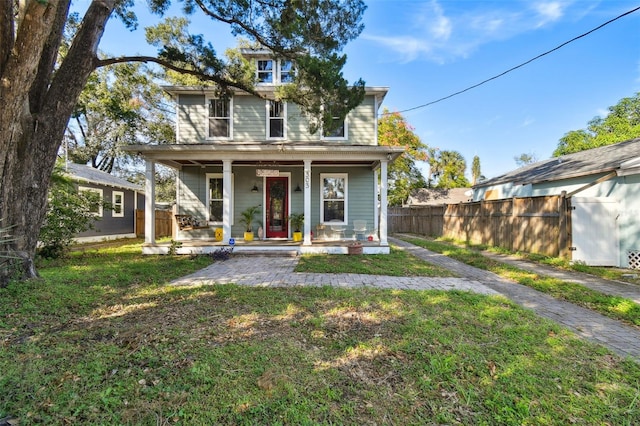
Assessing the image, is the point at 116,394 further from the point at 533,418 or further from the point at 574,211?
the point at 574,211

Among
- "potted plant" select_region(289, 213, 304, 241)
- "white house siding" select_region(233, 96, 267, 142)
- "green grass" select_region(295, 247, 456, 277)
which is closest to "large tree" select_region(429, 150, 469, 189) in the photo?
"white house siding" select_region(233, 96, 267, 142)

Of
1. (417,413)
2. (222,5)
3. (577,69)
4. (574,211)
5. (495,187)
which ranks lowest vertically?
(417,413)

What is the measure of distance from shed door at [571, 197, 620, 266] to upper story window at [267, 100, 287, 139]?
948 cm

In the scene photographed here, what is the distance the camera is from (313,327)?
351 centimetres

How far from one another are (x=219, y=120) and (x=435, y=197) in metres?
23.2

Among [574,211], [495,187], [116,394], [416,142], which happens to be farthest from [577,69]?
[116,394]

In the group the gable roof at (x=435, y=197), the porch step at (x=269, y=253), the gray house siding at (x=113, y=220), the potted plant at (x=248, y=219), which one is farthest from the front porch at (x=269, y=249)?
the gable roof at (x=435, y=197)

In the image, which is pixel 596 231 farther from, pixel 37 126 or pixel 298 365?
pixel 37 126

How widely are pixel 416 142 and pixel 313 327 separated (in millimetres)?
Result: 23067

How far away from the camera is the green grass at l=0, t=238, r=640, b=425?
2152 mm

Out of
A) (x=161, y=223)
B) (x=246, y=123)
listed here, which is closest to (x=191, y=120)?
(x=246, y=123)

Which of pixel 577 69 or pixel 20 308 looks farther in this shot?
pixel 577 69

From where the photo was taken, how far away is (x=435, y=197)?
28484 millimetres

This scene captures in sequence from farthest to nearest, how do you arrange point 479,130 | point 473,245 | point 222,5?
point 479,130, point 473,245, point 222,5
